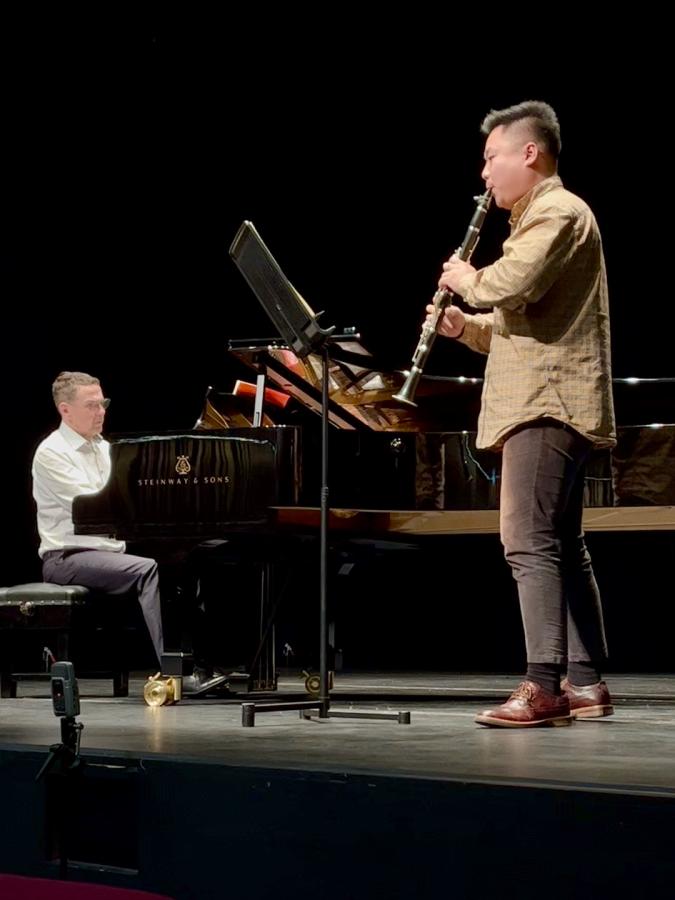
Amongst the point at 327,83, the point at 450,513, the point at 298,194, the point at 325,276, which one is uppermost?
the point at 327,83

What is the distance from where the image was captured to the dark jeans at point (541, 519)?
117 inches

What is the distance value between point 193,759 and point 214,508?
→ 6.27ft

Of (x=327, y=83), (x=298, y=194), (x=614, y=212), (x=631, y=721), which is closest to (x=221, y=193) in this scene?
(x=298, y=194)

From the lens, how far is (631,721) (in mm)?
3199

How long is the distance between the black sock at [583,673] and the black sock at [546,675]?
25 cm

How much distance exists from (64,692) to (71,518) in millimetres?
2465

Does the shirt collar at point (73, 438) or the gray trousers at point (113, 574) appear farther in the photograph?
the shirt collar at point (73, 438)

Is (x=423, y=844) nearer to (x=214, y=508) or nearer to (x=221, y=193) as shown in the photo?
(x=214, y=508)

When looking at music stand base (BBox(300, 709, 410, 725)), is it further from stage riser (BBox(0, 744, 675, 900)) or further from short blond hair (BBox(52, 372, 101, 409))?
short blond hair (BBox(52, 372, 101, 409))

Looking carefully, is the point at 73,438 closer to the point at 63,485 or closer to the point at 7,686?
the point at 63,485

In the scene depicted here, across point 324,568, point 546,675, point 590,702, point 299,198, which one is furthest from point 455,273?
point 299,198

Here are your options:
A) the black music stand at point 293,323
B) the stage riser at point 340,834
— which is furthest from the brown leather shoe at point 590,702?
the stage riser at point 340,834

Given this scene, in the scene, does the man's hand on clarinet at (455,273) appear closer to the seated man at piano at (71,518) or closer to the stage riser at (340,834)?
the stage riser at (340,834)

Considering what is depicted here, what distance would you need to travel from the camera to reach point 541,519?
301 cm
